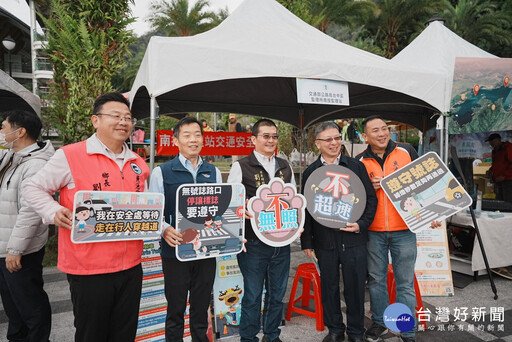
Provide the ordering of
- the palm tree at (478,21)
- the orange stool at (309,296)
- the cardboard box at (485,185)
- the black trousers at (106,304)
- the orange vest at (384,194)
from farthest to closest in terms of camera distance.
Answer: the palm tree at (478,21)
the cardboard box at (485,185)
the orange stool at (309,296)
the orange vest at (384,194)
the black trousers at (106,304)

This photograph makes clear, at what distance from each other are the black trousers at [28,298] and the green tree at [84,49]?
3.01m

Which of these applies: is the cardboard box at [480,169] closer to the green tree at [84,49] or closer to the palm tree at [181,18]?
the green tree at [84,49]

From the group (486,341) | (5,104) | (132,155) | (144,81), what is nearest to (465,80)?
(486,341)

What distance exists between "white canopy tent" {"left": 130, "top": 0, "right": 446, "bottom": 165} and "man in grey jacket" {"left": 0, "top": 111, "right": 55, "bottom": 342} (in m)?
0.96

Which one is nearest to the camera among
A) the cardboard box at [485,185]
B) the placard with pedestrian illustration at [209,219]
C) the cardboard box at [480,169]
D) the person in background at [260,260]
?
the placard with pedestrian illustration at [209,219]

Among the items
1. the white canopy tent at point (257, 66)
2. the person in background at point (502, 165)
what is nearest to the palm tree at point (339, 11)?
the person in background at point (502, 165)

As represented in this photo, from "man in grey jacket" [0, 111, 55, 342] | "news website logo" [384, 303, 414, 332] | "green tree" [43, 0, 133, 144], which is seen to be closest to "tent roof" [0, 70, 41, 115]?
"green tree" [43, 0, 133, 144]

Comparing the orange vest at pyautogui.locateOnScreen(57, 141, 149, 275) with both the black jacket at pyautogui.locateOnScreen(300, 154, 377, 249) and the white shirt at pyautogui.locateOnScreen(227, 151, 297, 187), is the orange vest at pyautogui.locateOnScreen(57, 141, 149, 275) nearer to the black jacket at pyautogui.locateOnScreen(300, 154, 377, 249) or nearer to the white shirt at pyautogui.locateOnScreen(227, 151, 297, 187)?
the white shirt at pyautogui.locateOnScreen(227, 151, 297, 187)

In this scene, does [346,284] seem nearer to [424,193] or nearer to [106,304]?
[424,193]

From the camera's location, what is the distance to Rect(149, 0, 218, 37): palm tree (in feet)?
61.1

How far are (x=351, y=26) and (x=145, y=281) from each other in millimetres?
18203

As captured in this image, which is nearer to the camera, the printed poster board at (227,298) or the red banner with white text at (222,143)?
the printed poster board at (227,298)

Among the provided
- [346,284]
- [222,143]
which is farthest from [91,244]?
[222,143]

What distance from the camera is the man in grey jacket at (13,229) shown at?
2.19 metres
